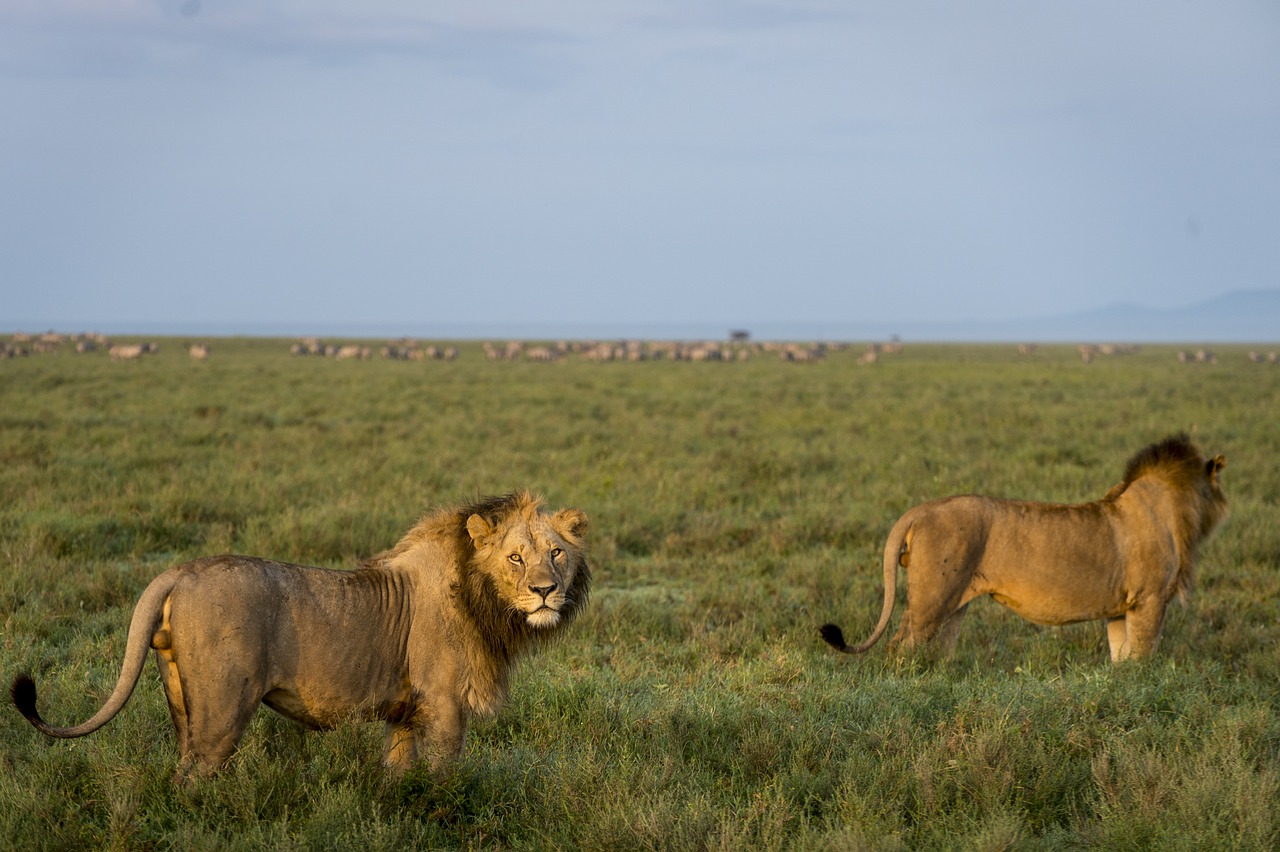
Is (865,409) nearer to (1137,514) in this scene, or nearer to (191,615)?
(1137,514)

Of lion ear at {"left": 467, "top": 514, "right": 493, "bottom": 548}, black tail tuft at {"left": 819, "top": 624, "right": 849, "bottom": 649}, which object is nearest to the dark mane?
black tail tuft at {"left": 819, "top": 624, "right": 849, "bottom": 649}

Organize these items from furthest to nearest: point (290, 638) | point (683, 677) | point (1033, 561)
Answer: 1. point (1033, 561)
2. point (683, 677)
3. point (290, 638)

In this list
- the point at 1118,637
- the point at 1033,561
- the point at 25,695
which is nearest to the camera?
the point at 25,695

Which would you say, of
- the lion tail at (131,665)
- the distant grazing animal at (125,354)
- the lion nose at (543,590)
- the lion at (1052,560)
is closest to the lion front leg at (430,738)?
the lion nose at (543,590)

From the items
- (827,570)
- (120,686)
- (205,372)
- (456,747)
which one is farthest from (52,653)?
(205,372)

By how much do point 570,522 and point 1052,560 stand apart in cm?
382

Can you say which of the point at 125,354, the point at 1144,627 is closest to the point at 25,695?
the point at 1144,627

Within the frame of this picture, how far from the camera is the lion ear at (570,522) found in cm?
472

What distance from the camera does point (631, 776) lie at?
479 centimetres

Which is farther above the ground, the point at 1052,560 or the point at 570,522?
the point at 570,522

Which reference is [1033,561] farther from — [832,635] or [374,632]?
[374,632]

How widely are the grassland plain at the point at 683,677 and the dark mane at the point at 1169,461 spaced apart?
129cm

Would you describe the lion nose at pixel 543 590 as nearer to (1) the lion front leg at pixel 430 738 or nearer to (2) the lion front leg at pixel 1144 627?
(1) the lion front leg at pixel 430 738

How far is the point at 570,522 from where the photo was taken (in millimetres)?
4723
